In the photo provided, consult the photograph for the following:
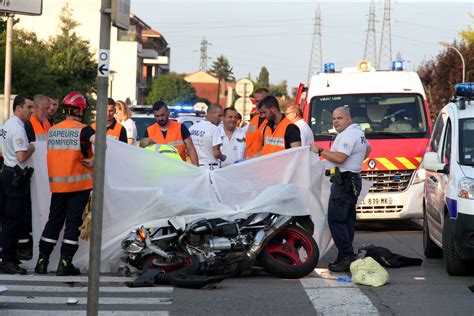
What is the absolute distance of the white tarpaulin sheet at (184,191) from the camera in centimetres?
988

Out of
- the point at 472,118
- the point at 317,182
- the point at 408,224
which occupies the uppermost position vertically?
the point at 472,118

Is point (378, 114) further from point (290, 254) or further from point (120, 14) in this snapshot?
point (120, 14)

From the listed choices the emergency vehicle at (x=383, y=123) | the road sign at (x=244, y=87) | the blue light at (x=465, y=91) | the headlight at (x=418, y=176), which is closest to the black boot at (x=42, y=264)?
the blue light at (x=465, y=91)

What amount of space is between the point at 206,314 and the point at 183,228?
1.78m

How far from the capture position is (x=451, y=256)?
32.1 feet

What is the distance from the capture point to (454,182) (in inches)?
384

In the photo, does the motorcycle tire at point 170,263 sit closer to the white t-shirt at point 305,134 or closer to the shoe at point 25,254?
the shoe at point 25,254

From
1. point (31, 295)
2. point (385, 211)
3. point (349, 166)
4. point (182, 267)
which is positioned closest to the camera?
point (31, 295)

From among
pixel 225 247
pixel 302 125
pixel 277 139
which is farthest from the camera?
pixel 302 125

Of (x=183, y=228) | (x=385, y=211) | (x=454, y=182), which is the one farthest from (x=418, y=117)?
(x=183, y=228)

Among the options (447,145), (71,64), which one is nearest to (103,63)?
(447,145)

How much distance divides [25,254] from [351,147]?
388 centimetres

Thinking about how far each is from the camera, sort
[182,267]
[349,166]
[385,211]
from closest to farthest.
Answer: [182,267]
[349,166]
[385,211]

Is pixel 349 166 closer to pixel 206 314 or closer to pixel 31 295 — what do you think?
pixel 206 314
